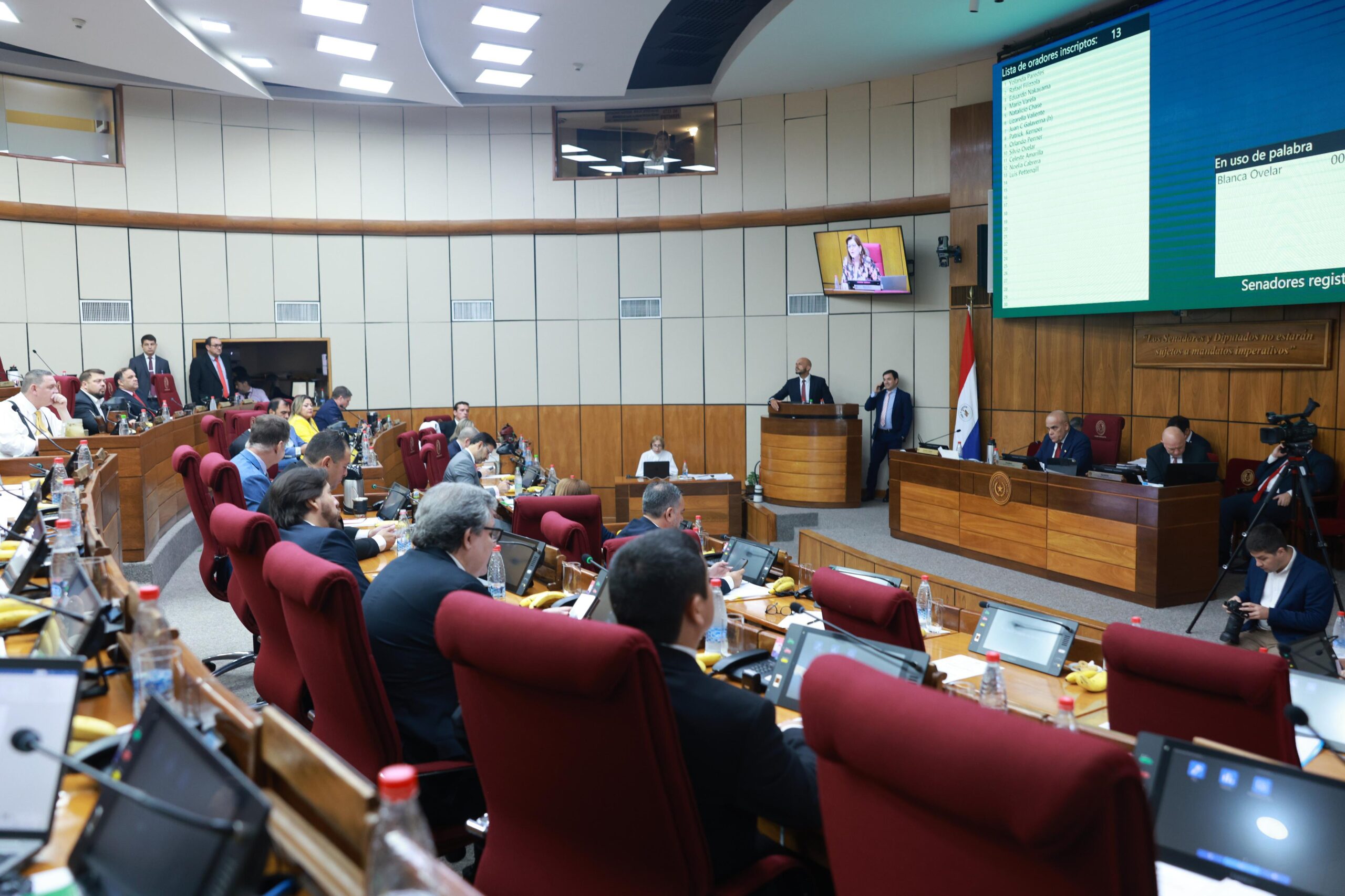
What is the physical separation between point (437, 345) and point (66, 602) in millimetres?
10212

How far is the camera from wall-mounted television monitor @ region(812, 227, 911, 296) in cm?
1139

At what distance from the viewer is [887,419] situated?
11.5m

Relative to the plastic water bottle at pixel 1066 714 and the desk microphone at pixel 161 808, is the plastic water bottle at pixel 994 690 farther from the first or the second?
the desk microphone at pixel 161 808

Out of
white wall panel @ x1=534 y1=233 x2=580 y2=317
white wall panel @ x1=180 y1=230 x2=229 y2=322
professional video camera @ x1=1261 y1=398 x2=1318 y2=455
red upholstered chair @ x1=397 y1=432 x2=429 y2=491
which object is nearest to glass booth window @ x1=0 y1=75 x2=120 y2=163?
white wall panel @ x1=180 y1=230 x2=229 y2=322

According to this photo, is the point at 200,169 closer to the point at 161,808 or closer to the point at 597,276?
the point at 597,276

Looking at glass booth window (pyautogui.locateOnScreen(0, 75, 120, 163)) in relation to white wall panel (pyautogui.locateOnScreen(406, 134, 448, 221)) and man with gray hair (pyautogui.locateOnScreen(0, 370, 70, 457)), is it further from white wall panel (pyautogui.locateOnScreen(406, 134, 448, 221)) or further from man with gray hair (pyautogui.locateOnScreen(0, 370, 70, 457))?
man with gray hair (pyautogui.locateOnScreen(0, 370, 70, 457))

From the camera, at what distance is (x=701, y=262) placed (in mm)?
12703

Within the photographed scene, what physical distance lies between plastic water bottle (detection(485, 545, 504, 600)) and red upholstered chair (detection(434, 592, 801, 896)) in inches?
85.3

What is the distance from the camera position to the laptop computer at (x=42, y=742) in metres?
1.55

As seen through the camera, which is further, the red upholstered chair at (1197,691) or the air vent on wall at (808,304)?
the air vent on wall at (808,304)

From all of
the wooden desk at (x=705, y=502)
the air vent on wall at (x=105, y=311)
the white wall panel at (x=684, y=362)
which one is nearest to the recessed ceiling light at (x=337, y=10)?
the air vent on wall at (x=105, y=311)

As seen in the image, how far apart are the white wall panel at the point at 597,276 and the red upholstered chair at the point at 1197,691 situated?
35.4ft

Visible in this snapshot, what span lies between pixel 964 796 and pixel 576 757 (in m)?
0.81

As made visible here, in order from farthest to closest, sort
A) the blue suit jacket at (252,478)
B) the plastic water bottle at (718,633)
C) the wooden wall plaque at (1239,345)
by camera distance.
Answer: the wooden wall plaque at (1239,345), the blue suit jacket at (252,478), the plastic water bottle at (718,633)
